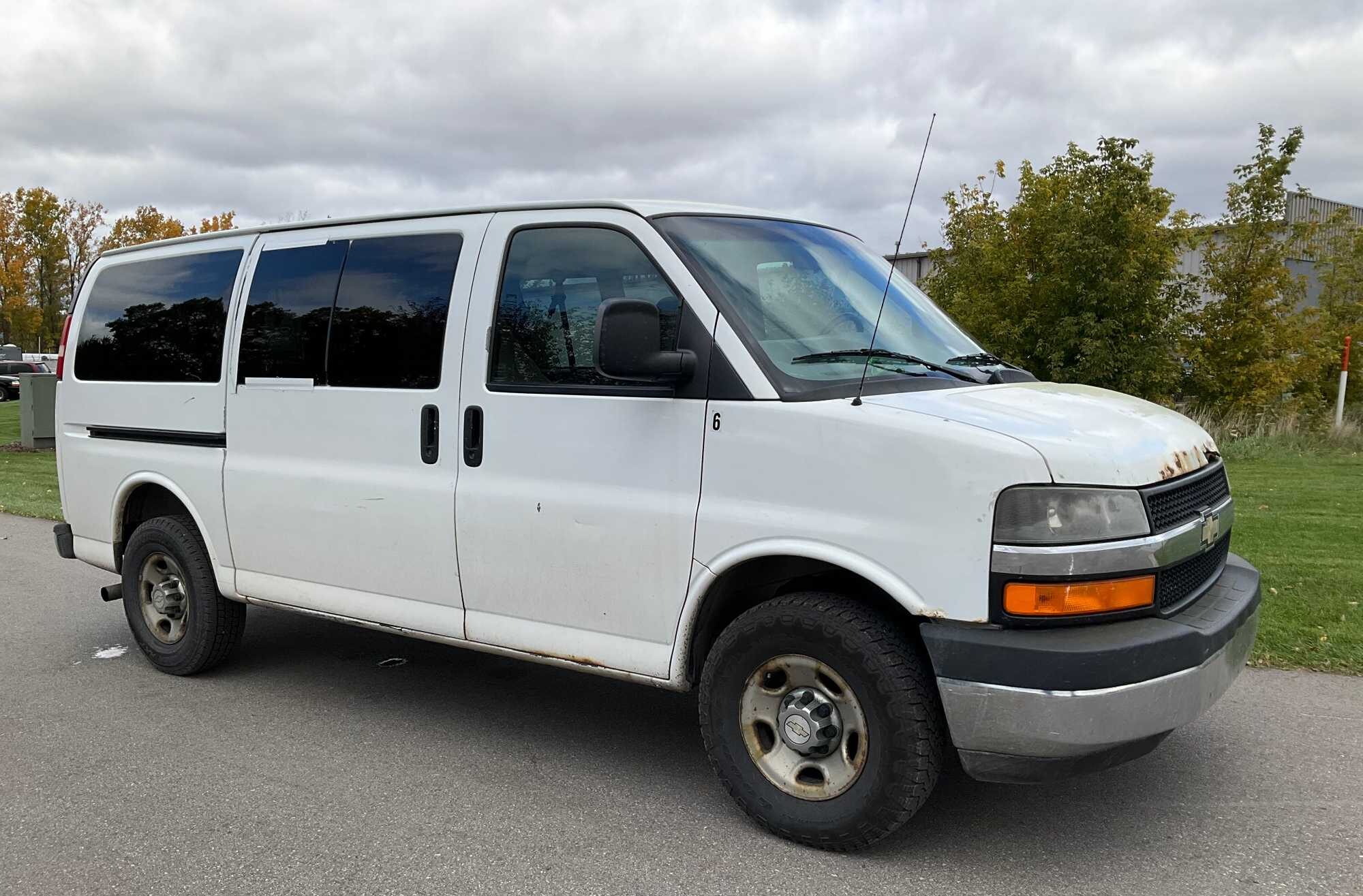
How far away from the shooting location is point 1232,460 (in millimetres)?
14930

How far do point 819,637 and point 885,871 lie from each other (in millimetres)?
765

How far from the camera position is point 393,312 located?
468cm

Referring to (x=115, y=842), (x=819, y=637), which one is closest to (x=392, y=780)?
(x=115, y=842)

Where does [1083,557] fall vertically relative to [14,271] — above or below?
below

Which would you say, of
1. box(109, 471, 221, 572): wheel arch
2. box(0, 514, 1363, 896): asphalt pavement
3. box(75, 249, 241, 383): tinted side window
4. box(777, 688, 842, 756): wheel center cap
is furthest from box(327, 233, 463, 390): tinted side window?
box(777, 688, 842, 756): wheel center cap

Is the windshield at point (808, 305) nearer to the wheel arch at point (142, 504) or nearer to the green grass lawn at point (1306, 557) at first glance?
the green grass lawn at point (1306, 557)

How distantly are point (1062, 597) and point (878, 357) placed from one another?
1.14 meters

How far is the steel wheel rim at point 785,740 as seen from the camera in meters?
3.59

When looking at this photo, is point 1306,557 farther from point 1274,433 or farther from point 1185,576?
point 1274,433

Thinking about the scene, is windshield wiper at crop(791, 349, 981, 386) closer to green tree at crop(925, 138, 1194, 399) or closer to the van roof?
the van roof

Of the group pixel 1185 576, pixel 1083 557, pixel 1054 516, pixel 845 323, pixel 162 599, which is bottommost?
pixel 162 599

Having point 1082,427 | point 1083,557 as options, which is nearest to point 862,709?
point 1083,557

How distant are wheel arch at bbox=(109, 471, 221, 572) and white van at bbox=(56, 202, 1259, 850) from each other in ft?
0.47

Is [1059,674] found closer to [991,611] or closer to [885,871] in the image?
[991,611]
